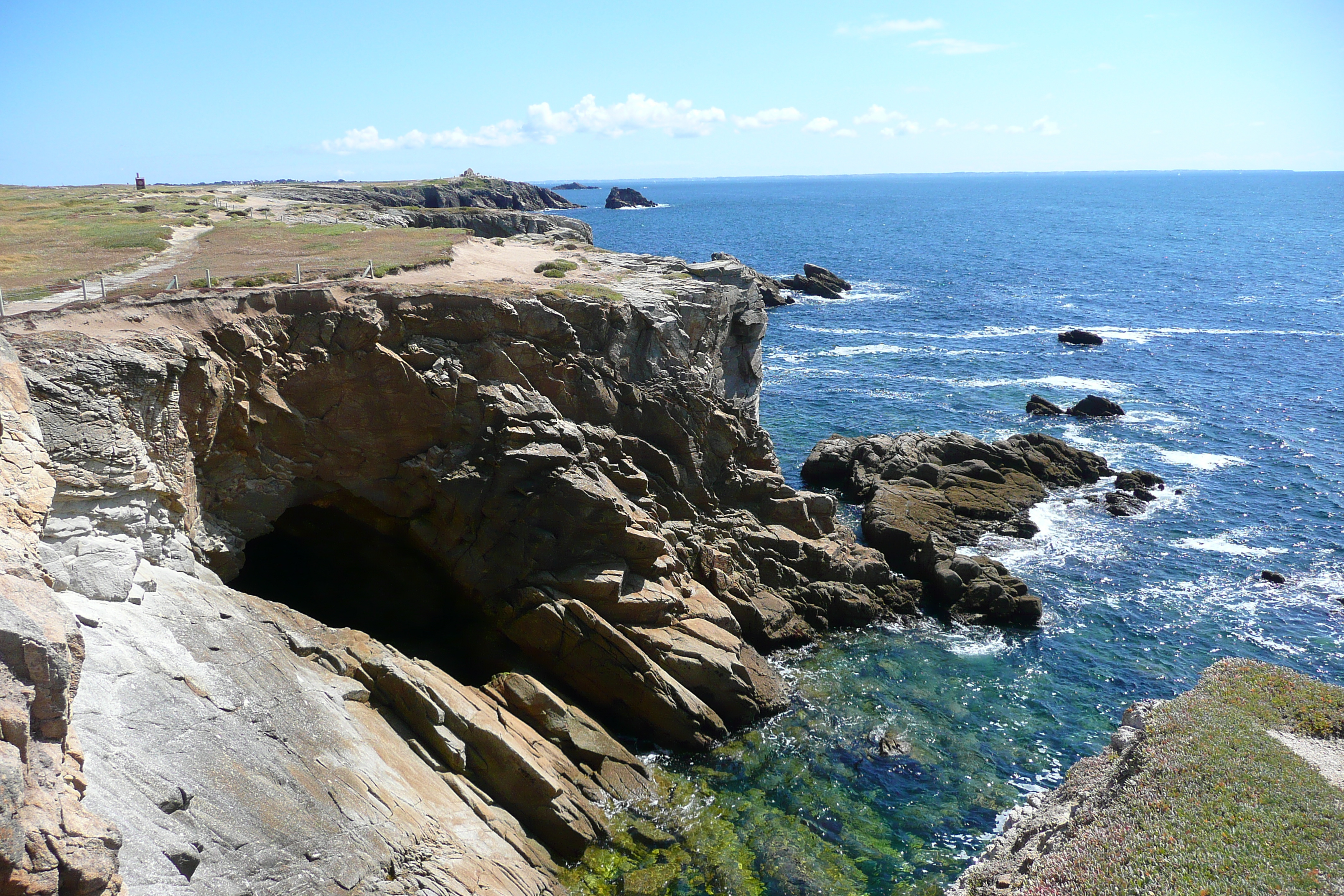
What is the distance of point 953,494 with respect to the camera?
47.4 metres

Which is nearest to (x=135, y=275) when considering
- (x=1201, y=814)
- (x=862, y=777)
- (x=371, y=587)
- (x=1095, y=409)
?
(x=371, y=587)

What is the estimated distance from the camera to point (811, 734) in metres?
28.7

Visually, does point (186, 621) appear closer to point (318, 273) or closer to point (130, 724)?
point (130, 724)

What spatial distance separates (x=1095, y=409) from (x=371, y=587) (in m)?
53.3

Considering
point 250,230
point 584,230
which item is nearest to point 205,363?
point 250,230

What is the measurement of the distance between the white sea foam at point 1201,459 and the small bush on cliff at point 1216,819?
3153 cm

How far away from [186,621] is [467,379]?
13494 millimetres

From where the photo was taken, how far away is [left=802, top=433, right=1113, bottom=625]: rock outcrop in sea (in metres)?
37.3

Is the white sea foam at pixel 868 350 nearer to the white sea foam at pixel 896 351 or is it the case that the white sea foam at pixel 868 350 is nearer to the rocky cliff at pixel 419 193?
the white sea foam at pixel 896 351

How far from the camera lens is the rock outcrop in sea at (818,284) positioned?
114 metres

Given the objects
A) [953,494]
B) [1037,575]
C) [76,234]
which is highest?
[76,234]

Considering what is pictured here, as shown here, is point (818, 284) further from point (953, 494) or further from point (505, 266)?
point (505, 266)

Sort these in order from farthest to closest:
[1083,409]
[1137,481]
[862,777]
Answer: [1083,409] → [1137,481] → [862,777]

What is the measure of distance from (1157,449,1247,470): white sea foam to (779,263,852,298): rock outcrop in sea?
6061cm
